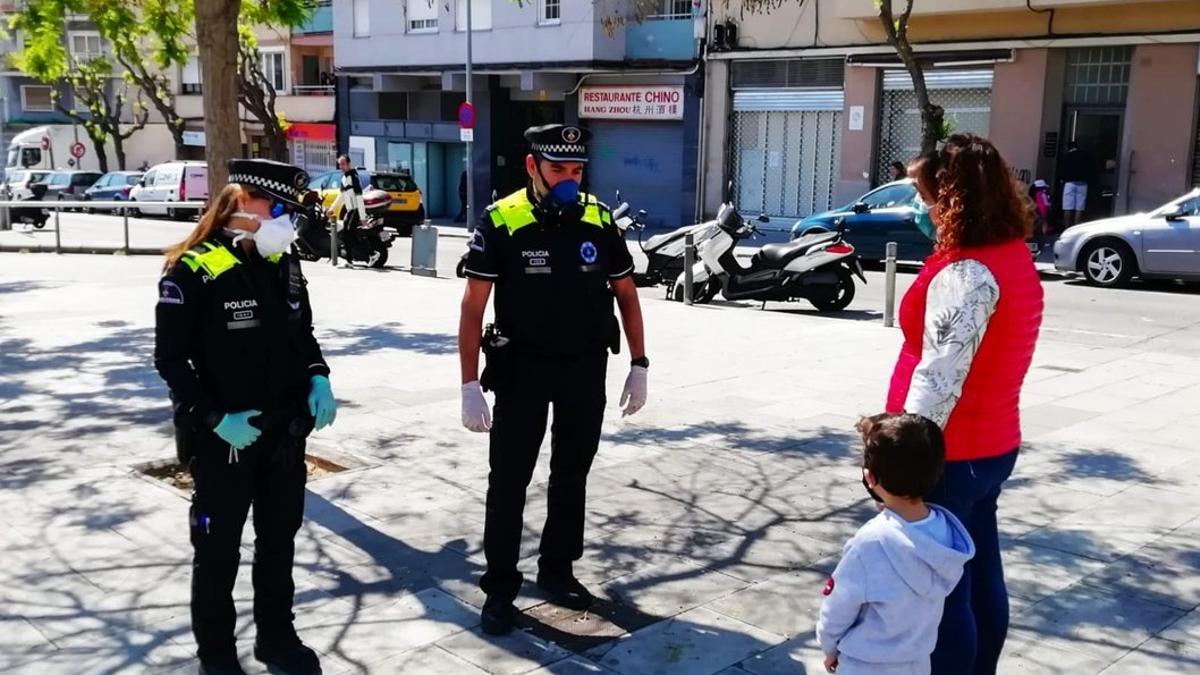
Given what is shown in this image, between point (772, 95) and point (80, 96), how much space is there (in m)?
28.8

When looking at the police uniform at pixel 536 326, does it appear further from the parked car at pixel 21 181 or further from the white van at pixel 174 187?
the parked car at pixel 21 181

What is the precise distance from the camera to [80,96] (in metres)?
44.6

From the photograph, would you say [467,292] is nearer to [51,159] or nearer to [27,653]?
[27,653]

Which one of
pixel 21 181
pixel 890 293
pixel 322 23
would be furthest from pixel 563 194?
pixel 21 181

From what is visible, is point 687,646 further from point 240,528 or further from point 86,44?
point 86,44

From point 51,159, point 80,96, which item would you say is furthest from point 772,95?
point 51,159

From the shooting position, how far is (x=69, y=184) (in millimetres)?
39062

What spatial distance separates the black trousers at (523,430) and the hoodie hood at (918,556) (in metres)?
1.77

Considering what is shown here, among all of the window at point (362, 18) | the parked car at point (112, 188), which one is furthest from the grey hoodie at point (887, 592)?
the parked car at point (112, 188)

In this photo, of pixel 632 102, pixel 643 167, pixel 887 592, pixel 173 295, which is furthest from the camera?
pixel 643 167

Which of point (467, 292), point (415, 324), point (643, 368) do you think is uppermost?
point (467, 292)

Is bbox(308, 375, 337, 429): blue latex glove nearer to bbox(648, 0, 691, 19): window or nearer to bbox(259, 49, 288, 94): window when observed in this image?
bbox(648, 0, 691, 19): window

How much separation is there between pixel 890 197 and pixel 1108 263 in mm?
3837

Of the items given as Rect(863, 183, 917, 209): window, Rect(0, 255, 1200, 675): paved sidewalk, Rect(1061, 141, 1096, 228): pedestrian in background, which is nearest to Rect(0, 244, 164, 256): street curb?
Rect(0, 255, 1200, 675): paved sidewalk
